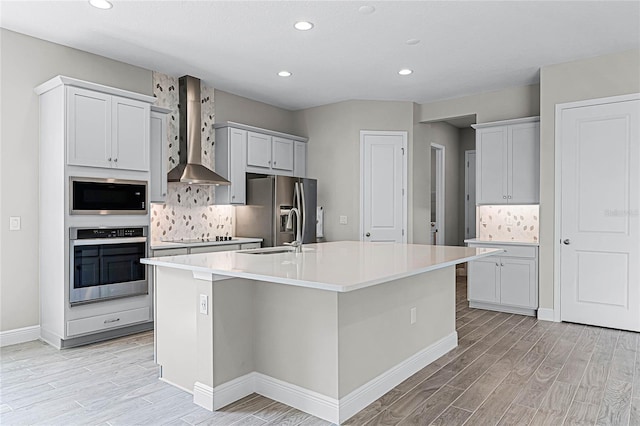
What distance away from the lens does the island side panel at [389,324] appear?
252 centimetres

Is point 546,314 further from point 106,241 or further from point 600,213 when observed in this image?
point 106,241

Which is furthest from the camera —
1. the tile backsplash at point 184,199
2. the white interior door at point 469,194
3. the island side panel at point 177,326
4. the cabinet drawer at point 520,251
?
the white interior door at point 469,194

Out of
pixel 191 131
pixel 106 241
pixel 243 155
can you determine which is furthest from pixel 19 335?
pixel 243 155

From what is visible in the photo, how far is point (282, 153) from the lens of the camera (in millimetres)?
6180

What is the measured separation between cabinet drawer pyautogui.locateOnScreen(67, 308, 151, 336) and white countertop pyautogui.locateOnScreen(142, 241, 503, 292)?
139 cm

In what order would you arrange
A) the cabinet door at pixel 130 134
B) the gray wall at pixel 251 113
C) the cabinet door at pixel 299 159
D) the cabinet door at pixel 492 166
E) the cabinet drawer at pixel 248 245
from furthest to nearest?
the cabinet door at pixel 299 159
the gray wall at pixel 251 113
the cabinet door at pixel 492 166
the cabinet drawer at pixel 248 245
the cabinet door at pixel 130 134

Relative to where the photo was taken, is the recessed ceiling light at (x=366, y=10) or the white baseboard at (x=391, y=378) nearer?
the white baseboard at (x=391, y=378)

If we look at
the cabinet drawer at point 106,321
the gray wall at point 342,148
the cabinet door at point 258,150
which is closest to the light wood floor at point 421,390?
the cabinet drawer at point 106,321

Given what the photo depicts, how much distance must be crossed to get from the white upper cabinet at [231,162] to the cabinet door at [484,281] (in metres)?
3.02

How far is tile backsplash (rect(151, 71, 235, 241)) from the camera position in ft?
16.4

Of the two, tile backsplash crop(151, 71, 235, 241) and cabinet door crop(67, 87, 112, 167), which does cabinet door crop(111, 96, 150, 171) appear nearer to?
cabinet door crop(67, 87, 112, 167)

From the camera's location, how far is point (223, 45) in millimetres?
4117

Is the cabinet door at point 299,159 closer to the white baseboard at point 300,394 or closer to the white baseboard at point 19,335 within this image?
the white baseboard at point 19,335

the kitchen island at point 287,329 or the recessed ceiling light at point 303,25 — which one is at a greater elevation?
the recessed ceiling light at point 303,25
